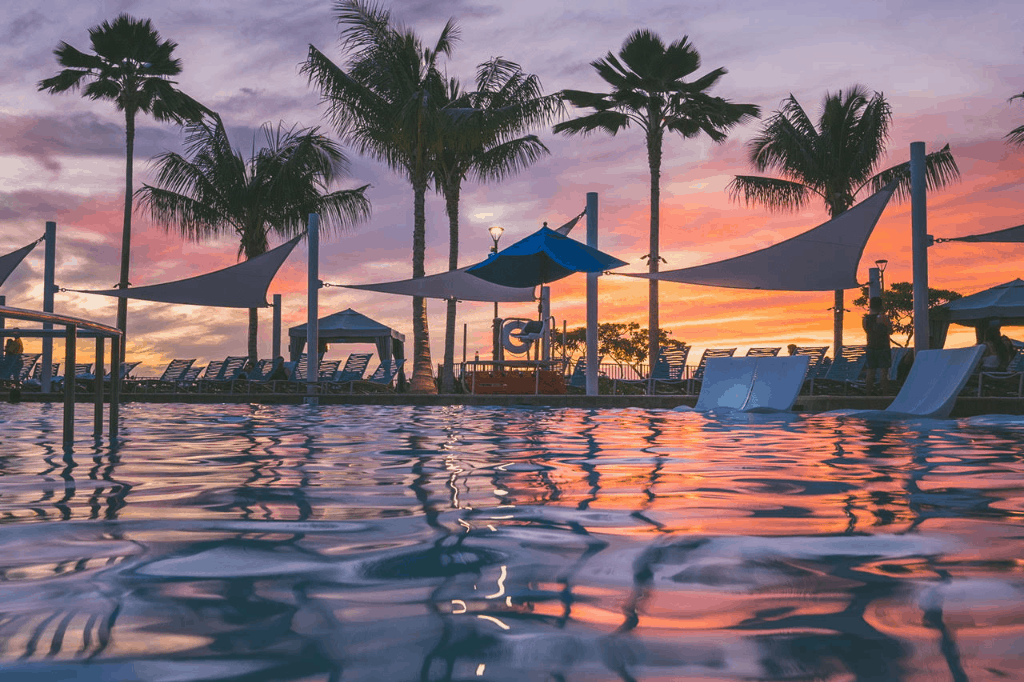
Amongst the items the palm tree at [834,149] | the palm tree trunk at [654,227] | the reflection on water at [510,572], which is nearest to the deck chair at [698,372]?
the palm tree trunk at [654,227]

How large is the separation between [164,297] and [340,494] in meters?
13.6

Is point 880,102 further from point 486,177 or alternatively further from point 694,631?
point 694,631

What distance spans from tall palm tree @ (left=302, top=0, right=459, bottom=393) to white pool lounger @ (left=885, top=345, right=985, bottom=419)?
38.3ft

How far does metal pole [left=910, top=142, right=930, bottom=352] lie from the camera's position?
10.6 m

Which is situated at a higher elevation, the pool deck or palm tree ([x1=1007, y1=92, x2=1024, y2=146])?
palm tree ([x1=1007, y1=92, x2=1024, y2=146])

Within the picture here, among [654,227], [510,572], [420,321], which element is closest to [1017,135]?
[654,227]

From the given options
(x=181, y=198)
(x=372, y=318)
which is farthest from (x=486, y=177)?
(x=181, y=198)

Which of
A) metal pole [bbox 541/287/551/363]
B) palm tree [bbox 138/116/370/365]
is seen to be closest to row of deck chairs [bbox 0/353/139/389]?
palm tree [bbox 138/116/370/365]

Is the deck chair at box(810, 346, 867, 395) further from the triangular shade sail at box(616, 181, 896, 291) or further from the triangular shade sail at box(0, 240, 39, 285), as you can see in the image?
the triangular shade sail at box(0, 240, 39, 285)

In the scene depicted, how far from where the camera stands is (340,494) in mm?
3051

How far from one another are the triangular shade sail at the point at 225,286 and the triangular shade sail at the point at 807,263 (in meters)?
6.40

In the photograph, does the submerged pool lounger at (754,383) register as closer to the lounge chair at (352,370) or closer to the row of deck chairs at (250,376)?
the row of deck chairs at (250,376)

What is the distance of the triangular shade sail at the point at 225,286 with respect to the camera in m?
14.7

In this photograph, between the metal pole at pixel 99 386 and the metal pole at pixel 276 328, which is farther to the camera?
the metal pole at pixel 276 328
